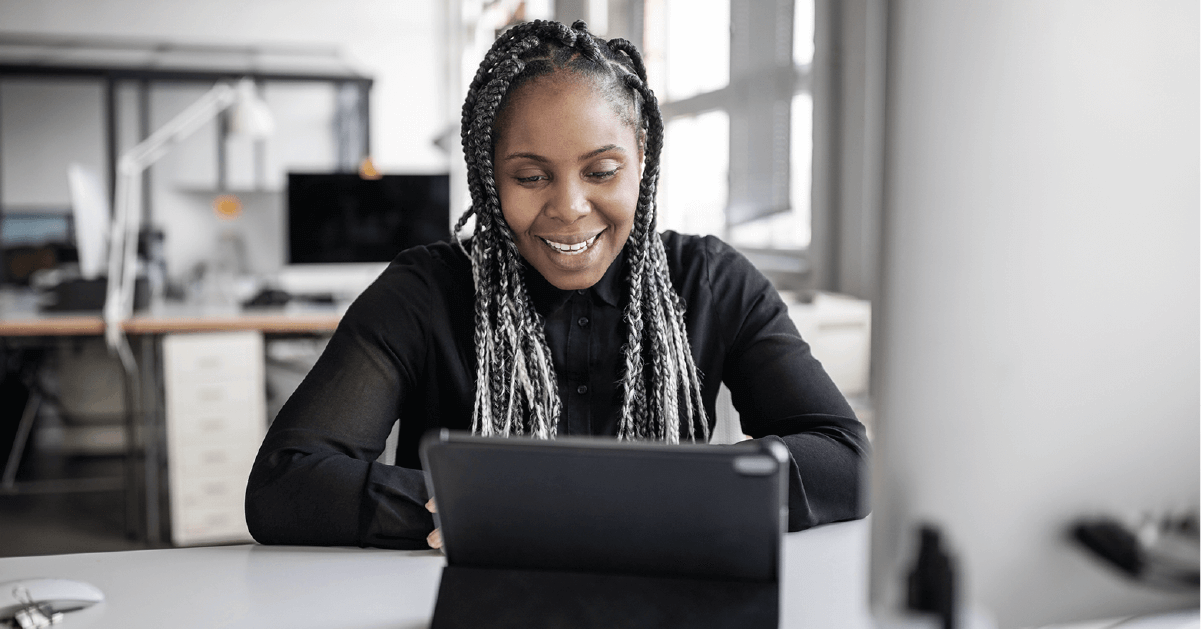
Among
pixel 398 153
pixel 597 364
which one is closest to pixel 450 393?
pixel 597 364

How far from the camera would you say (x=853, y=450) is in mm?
1019

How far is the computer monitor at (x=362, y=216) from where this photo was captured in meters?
3.19

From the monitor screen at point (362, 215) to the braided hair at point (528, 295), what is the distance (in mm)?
2059

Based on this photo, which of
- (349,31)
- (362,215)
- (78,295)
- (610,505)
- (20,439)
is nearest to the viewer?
(610,505)

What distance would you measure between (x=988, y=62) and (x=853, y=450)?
0.74 meters

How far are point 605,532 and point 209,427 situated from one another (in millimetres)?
2560

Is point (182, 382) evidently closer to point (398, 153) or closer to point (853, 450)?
point (853, 450)

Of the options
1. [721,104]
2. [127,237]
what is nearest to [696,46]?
[721,104]

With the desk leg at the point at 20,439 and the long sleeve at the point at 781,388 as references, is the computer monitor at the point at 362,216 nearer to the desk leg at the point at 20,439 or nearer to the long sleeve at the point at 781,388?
the desk leg at the point at 20,439

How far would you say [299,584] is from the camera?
2.45 feet

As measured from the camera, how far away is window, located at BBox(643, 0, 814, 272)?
200 cm

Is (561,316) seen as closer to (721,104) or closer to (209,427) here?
(721,104)

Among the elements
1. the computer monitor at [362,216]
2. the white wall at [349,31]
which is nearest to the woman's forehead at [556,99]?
the computer monitor at [362,216]

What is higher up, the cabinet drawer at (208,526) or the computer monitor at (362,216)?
the computer monitor at (362,216)
